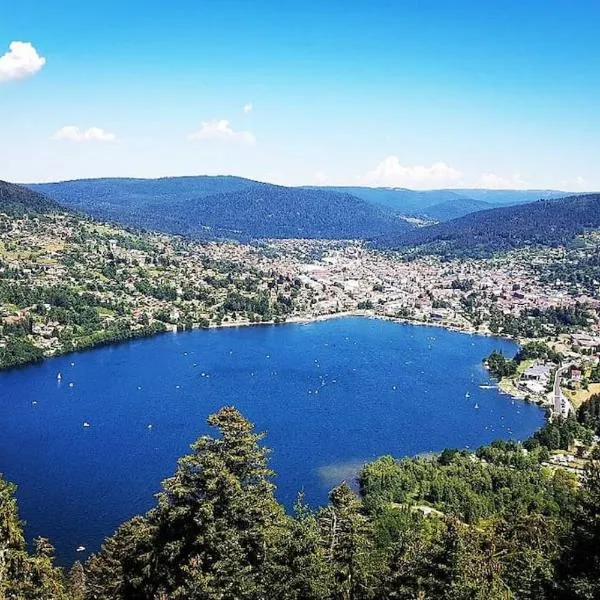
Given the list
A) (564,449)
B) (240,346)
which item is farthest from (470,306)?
(564,449)

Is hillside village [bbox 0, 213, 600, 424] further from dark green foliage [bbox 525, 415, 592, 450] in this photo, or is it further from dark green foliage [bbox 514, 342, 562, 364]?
dark green foliage [bbox 525, 415, 592, 450]

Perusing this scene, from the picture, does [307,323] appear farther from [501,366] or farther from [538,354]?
[501,366]

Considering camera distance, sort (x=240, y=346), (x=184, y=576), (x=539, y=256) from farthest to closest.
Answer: (x=539, y=256) → (x=240, y=346) → (x=184, y=576)

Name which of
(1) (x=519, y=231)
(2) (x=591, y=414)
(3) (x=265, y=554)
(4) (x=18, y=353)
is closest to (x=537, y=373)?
(2) (x=591, y=414)

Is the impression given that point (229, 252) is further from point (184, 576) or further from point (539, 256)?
point (184, 576)

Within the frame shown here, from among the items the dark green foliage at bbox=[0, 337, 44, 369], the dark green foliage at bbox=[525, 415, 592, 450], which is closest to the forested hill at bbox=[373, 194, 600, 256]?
the dark green foliage at bbox=[0, 337, 44, 369]

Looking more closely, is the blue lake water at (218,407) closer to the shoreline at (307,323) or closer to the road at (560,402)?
the shoreline at (307,323)
